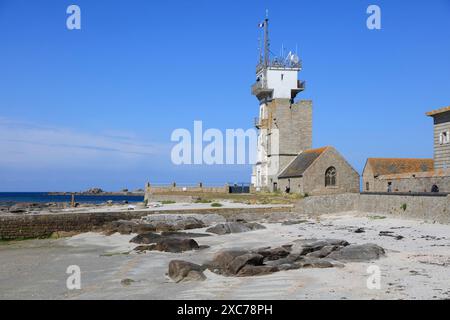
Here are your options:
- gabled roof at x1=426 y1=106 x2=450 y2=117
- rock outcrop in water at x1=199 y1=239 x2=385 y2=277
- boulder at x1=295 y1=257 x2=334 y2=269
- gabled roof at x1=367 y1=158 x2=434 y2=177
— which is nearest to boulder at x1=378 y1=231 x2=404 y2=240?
rock outcrop in water at x1=199 y1=239 x2=385 y2=277

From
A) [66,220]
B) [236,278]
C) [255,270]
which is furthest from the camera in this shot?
[66,220]

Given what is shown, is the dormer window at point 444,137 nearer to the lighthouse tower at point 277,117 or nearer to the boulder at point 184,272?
A: the lighthouse tower at point 277,117

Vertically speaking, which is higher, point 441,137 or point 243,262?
point 441,137

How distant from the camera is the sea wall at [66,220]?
2933cm

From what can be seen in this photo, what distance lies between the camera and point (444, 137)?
3503 cm

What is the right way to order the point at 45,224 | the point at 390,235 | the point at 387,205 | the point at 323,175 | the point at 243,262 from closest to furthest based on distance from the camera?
the point at 243,262 < the point at 390,235 < the point at 387,205 < the point at 45,224 < the point at 323,175

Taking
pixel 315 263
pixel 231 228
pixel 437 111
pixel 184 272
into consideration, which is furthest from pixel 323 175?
pixel 184 272

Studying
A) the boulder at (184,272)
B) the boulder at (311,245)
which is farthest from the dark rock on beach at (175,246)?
the boulder at (184,272)

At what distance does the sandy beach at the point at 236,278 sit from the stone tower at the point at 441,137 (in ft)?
37.0

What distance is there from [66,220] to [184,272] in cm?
1947

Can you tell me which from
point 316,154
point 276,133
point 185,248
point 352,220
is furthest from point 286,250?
point 276,133

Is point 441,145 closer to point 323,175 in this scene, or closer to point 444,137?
point 444,137

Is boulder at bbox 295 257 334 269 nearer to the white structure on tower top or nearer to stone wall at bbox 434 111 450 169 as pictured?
stone wall at bbox 434 111 450 169
